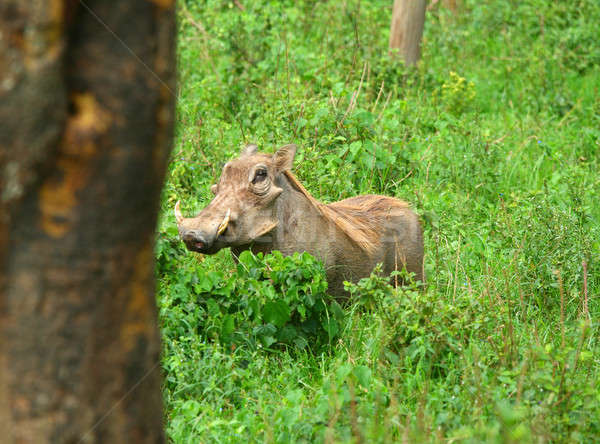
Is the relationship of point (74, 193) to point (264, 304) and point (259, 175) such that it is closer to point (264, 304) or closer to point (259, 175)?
point (264, 304)

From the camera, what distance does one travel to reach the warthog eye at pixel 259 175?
4.71 meters

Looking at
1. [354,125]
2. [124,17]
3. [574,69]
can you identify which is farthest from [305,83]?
[124,17]

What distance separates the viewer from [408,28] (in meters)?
8.99

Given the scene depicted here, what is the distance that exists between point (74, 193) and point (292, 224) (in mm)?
2815

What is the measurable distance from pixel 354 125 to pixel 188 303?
9.61ft

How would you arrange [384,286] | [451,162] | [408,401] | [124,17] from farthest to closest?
[451,162]
[384,286]
[408,401]
[124,17]

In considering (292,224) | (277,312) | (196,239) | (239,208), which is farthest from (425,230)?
(196,239)

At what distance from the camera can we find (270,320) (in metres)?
4.34

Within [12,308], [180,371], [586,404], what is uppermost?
[12,308]

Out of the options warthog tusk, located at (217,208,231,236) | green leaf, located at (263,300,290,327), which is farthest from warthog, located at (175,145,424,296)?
green leaf, located at (263,300,290,327)

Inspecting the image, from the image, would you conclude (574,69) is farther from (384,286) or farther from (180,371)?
(180,371)

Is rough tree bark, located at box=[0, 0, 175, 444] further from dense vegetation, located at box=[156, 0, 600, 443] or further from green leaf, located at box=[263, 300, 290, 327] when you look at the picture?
green leaf, located at box=[263, 300, 290, 327]

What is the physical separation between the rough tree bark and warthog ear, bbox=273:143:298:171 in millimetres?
2668

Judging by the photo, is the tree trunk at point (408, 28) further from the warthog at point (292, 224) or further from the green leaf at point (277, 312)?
the green leaf at point (277, 312)
